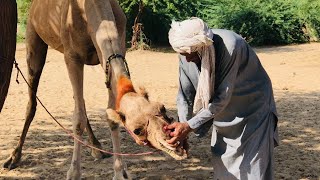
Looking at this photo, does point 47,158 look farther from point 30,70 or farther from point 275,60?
point 275,60

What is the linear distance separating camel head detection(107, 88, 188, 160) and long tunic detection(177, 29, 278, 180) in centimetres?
55

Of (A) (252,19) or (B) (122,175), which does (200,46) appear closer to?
(B) (122,175)

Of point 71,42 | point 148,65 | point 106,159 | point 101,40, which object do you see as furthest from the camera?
point 148,65

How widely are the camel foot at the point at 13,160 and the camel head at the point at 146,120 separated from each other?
290cm

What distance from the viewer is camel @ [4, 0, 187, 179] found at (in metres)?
3.01

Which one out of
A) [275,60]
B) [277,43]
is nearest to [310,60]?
[275,60]

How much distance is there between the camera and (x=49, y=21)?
18.7ft

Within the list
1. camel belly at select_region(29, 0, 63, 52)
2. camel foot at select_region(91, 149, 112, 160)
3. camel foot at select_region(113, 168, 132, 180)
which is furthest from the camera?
camel foot at select_region(91, 149, 112, 160)

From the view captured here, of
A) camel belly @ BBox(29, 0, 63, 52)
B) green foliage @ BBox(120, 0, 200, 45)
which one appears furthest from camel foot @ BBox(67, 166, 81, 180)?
green foliage @ BBox(120, 0, 200, 45)

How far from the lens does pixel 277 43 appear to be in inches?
840

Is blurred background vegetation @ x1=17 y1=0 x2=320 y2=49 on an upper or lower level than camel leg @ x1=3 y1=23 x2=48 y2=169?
lower

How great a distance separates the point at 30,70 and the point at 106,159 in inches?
62.6

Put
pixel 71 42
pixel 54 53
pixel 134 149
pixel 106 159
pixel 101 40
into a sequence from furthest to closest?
1. pixel 54 53
2. pixel 134 149
3. pixel 106 159
4. pixel 71 42
5. pixel 101 40

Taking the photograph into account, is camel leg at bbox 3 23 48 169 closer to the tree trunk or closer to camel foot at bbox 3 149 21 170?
camel foot at bbox 3 149 21 170
